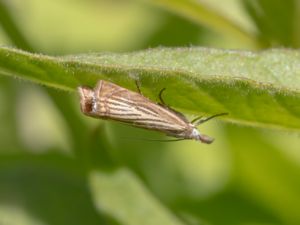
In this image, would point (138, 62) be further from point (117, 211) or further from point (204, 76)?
point (117, 211)

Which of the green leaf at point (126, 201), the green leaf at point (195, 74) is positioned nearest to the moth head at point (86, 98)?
the green leaf at point (195, 74)

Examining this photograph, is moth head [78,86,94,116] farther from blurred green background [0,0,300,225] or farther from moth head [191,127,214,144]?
moth head [191,127,214,144]

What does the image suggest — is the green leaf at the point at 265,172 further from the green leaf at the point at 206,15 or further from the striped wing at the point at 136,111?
the striped wing at the point at 136,111

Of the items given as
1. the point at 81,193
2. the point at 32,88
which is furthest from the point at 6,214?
the point at 32,88

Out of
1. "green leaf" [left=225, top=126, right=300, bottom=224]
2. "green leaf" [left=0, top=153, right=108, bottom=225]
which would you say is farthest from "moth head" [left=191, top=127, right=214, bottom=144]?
"green leaf" [left=225, top=126, right=300, bottom=224]

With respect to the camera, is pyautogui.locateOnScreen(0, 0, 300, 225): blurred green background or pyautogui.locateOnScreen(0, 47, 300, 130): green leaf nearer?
pyautogui.locateOnScreen(0, 47, 300, 130): green leaf

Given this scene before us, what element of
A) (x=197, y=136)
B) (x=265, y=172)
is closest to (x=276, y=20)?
(x=197, y=136)
